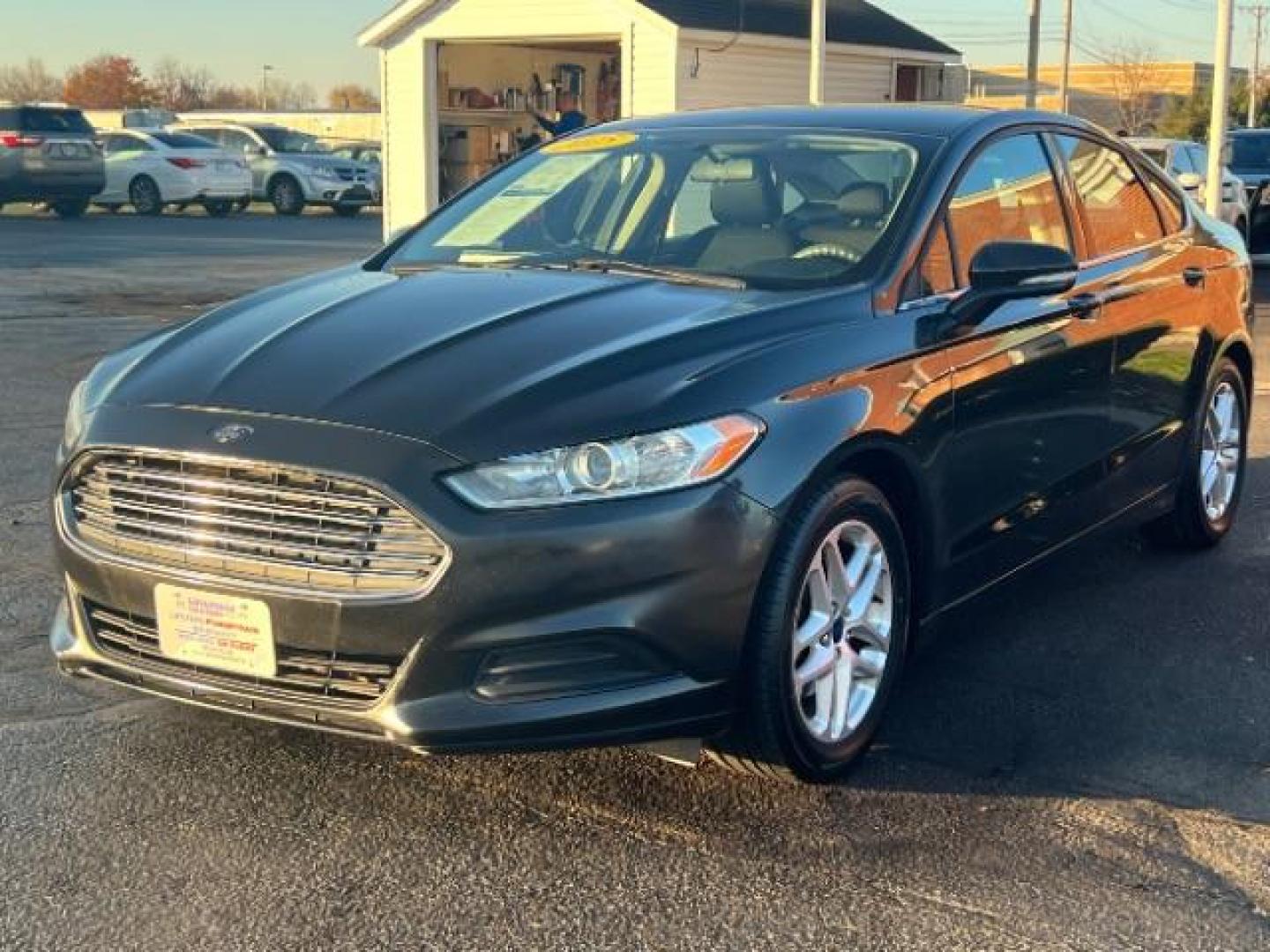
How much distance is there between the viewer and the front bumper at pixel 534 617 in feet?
10.6

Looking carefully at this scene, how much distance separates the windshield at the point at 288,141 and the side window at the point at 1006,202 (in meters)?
27.4

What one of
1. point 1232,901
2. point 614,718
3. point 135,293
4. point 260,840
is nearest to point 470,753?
point 614,718

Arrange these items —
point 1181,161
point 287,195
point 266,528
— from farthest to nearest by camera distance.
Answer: point 287,195 → point 1181,161 → point 266,528

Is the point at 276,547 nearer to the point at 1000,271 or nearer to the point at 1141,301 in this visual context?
the point at 1000,271

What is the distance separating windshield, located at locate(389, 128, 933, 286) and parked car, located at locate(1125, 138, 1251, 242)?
45.1 feet

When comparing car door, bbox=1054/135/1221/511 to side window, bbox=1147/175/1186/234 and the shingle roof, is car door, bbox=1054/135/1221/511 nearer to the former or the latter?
side window, bbox=1147/175/1186/234

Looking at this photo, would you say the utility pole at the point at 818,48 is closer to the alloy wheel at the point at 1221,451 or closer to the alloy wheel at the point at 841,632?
the alloy wheel at the point at 1221,451

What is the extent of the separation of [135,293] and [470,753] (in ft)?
43.3

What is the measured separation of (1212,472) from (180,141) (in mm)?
25880

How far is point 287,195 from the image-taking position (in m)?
30.6

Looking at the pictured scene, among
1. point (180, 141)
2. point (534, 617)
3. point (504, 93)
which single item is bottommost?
point (534, 617)

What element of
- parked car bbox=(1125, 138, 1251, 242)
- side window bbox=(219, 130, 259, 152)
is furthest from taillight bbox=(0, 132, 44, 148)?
parked car bbox=(1125, 138, 1251, 242)

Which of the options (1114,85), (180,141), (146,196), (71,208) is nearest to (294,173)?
(180,141)

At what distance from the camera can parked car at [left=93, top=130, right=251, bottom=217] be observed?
93.6ft
